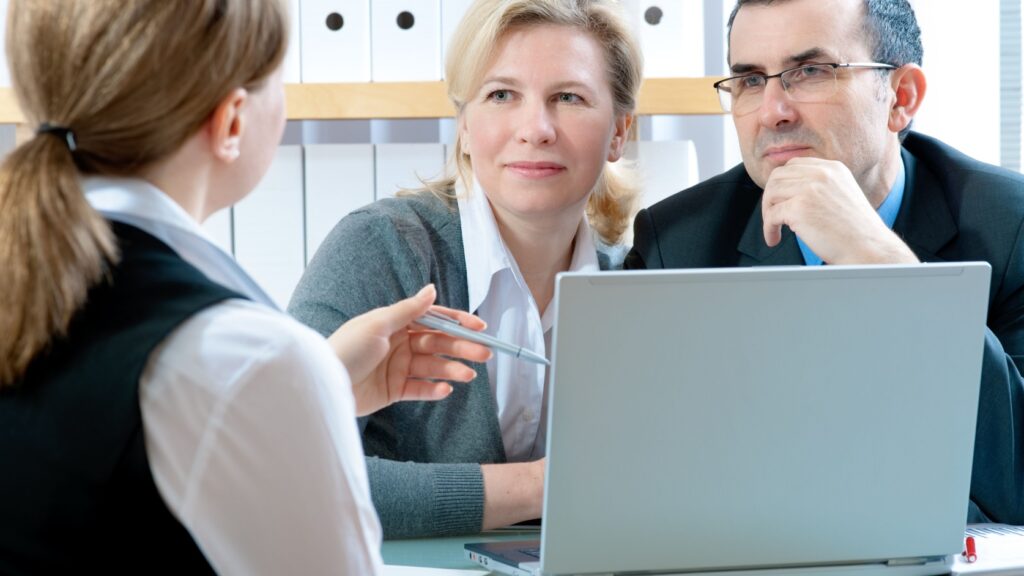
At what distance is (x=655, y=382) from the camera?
979 millimetres

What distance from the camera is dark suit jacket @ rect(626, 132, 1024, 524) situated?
1.37 meters

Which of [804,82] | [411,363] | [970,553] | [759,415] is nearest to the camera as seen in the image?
[759,415]

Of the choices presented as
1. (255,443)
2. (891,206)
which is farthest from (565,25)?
(255,443)

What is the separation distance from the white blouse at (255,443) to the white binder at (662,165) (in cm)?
135

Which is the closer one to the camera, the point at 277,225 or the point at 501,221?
the point at 501,221

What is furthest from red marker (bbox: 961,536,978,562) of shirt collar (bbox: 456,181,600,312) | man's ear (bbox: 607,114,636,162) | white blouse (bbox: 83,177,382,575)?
man's ear (bbox: 607,114,636,162)

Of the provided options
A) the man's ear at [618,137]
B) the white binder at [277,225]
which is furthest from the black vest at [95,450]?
the white binder at [277,225]

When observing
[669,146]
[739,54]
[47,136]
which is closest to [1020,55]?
[669,146]

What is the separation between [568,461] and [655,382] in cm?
10

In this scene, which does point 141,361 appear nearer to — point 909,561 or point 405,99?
point 909,561

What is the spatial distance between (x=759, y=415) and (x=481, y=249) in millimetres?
710

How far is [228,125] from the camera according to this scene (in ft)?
2.77

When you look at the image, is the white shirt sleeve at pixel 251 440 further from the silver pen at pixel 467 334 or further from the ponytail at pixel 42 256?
the silver pen at pixel 467 334

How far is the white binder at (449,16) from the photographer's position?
1951 mm
